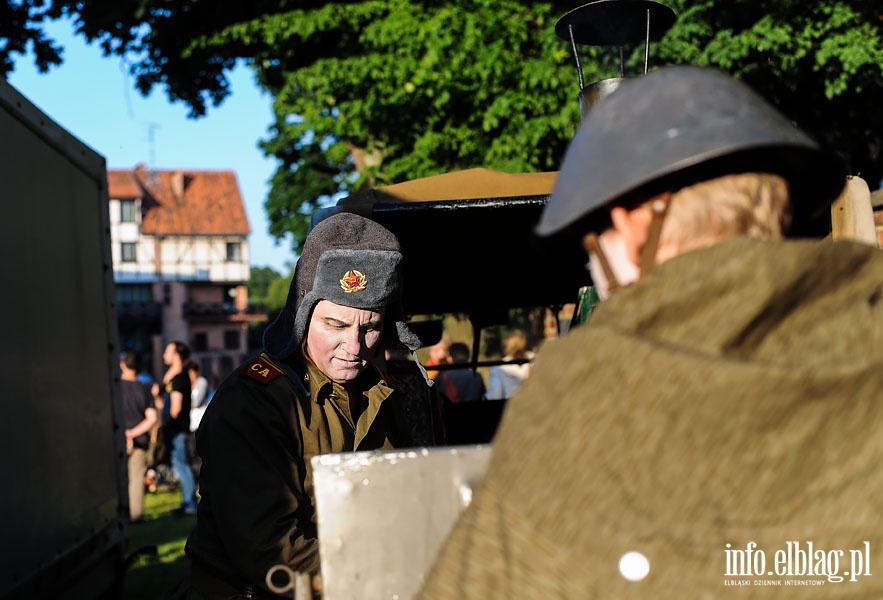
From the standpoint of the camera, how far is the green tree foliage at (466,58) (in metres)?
11.0

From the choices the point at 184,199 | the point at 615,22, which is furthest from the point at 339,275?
the point at 184,199

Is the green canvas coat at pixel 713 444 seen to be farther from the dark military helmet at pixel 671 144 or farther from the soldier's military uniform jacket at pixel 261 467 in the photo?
the soldier's military uniform jacket at pixel 261 467

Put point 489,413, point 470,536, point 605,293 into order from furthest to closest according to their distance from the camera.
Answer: point 489,413 < point 605,293 < point 470,536

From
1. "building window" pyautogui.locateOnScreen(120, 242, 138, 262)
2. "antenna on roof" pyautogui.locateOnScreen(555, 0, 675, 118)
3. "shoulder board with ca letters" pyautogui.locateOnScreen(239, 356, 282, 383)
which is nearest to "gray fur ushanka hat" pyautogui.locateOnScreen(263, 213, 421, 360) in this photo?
"shoulder board with ca letters" pyautogui.locateOnScreen(239, 356, 282, 383)

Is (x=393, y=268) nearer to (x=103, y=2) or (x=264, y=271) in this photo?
(x=103, y=2)

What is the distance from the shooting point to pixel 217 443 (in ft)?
8.05

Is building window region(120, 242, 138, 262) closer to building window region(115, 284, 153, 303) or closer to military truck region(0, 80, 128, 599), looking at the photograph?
building window region(115, 284, 153, 303)

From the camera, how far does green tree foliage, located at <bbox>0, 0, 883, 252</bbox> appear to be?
Result: 36.1 feet

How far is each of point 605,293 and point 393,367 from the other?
79.8 inches

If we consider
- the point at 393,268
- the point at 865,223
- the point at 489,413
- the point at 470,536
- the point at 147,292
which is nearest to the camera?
the point at 470,536

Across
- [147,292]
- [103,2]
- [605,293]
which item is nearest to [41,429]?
[605,293]

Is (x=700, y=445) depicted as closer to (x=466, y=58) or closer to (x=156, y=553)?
(x=156, y=553)

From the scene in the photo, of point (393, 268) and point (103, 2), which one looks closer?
point (393, 268)

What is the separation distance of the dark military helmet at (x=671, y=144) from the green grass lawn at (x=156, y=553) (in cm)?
468
